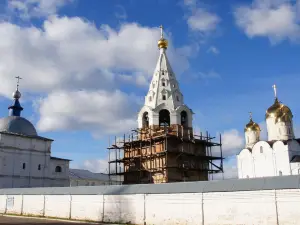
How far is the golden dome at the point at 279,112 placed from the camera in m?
38.1

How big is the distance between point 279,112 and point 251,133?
16.6 ft

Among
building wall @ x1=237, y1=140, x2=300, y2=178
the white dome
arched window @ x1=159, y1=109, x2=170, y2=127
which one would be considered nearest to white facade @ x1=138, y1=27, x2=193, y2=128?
arched window @ x1=159, y1=109, x2=170, y2=127

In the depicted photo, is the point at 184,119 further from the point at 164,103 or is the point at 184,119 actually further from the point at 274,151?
the point at 274,151

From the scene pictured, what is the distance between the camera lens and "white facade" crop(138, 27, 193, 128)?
30.2 m

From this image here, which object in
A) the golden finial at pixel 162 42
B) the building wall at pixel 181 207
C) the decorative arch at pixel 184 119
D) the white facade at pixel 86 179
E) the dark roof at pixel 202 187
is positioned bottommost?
the building wall at pixel 181 207

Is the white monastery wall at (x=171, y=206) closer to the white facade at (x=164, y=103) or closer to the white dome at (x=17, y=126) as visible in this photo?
the white facade at (x=164, y=103)

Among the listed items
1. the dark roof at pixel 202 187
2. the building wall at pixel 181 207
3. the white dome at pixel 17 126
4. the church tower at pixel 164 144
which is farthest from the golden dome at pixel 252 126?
the building wall at pixel 181 207

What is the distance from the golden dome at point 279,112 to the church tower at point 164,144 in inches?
431

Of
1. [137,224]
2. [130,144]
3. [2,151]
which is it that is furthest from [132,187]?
[2,151]

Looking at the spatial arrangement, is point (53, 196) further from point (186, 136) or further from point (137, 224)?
point (186, 136)

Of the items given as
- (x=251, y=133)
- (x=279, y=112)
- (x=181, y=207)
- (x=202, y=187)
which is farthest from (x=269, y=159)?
(x=181, y=207)

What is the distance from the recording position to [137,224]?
17516 millimetres

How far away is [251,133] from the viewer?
42219 mm

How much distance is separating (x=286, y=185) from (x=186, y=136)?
16.1 metres
